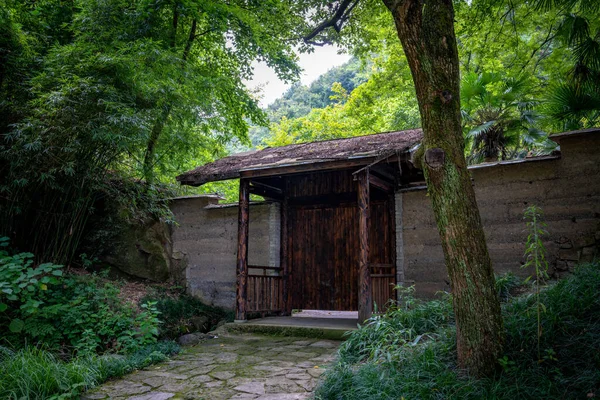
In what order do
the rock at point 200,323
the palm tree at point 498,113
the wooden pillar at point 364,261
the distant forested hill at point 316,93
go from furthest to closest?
1. the distant forested hill at point 316,93
2. the palm tree at point 498,113
3. the rock at point 200,323
4. the wooden pillar at point 364,261

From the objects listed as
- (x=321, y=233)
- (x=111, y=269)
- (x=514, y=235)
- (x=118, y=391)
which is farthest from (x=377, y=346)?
(x=111, y=269)

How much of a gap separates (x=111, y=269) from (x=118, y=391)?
4.88 m

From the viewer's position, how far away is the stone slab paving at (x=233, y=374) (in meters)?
3.91

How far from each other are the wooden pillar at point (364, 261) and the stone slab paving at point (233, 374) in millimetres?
658

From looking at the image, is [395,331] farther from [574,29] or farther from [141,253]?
[141,253]

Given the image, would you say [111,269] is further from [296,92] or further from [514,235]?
[296,92]

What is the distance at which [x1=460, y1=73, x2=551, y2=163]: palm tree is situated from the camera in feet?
30.1

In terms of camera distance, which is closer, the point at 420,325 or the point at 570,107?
the point at 420,325

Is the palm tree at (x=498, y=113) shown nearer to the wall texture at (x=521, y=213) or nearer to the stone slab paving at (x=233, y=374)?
the wall texture at (x=521, y=213)

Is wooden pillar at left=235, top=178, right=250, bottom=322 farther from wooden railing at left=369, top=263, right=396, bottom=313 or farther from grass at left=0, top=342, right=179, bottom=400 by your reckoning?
grass at left=0, top=342, right=179, bottom=400

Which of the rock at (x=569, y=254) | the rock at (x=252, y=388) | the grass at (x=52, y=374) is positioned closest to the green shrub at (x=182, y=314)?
the grass at (x=52, y=374)

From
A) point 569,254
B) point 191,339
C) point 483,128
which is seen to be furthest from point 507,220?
point 191,339

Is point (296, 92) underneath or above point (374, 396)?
above

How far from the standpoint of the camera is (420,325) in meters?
4.66
